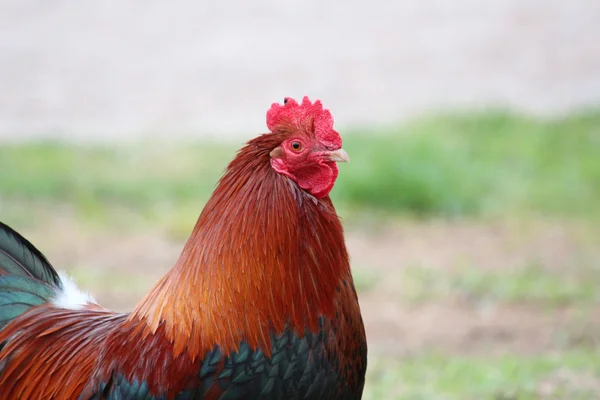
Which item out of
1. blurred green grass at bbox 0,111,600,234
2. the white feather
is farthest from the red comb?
blurred green grass at bbox 0,111,600,234

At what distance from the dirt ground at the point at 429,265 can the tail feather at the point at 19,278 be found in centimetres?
266

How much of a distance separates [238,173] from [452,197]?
5765mm

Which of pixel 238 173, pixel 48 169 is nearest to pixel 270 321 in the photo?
pixel 238 173

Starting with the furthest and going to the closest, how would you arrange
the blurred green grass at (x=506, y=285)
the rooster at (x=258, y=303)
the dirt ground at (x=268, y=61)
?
the dirt ground at (x=268, y=61), the blurred green grass at (x=506, y=285), the rooster at (x=258, y=303)

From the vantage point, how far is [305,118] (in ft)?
11.6

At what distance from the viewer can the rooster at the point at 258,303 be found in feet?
11.1

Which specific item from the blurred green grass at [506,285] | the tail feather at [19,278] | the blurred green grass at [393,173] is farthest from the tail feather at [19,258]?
the blurred green grass at [393,173]

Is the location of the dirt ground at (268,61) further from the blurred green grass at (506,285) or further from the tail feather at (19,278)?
the tail feather at (19,278)

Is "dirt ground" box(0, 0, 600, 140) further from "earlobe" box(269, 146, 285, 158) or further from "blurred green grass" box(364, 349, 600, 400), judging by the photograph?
"earlobe" box(269, 146, 285, 158)

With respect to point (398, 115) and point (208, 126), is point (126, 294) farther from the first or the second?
point (398, 115)

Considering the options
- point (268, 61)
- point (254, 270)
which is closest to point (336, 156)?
Result: point (254, 270)

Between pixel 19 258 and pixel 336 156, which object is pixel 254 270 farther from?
pixel 19 258

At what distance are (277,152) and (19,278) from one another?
1.27 metres

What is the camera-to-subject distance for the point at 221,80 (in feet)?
38.5
